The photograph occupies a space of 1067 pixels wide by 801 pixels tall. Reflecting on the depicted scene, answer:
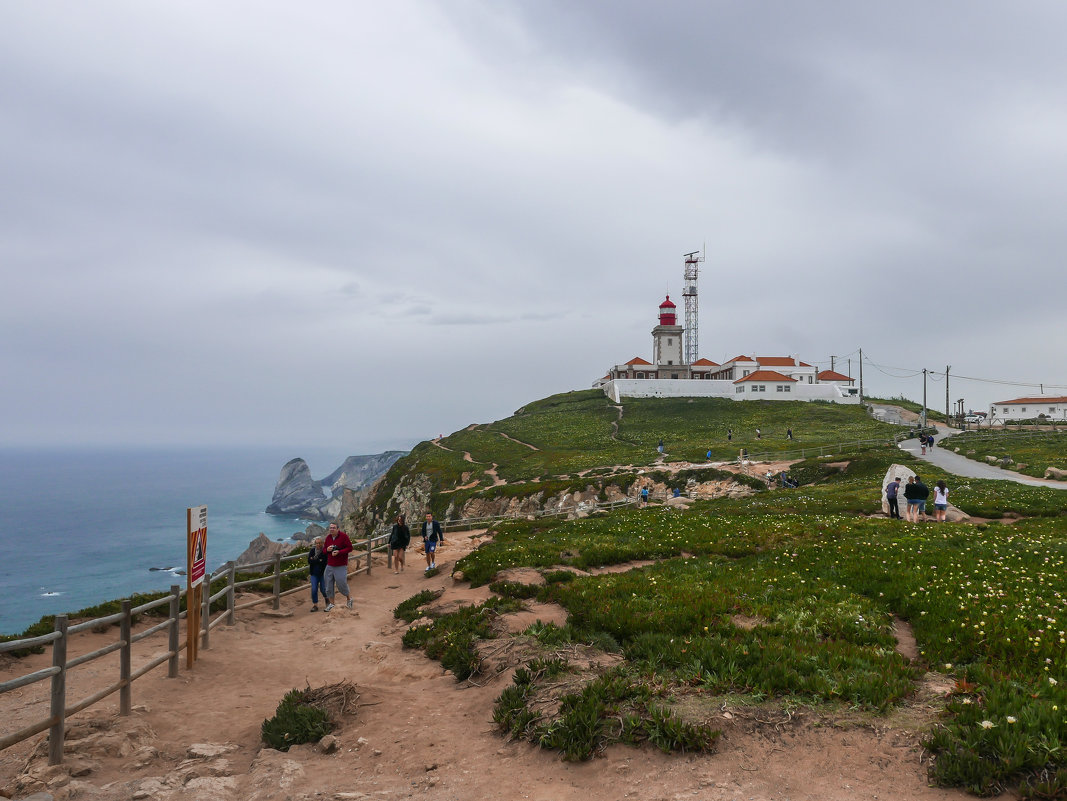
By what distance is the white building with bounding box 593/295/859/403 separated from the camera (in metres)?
113

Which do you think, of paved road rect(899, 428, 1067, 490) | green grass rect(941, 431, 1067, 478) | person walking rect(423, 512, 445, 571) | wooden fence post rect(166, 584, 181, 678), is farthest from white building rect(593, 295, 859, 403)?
wooden fence post rect(166, 584, 181, 678)

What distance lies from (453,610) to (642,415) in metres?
91.8

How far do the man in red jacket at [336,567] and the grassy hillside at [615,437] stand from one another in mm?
34938

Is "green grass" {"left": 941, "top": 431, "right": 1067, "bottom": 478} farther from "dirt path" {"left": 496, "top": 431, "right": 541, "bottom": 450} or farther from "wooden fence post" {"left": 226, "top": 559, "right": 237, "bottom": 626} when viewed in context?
"dirt path" {"left": 496, "top": 431, "right": 541, "bottom": 450}

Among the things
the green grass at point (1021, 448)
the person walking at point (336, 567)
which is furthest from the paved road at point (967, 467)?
the person walking at point (336, 567)

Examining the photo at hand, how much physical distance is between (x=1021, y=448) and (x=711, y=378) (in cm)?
8215

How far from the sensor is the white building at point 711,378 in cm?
11331

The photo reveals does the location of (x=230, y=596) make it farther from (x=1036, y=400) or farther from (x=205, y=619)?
(x=1036, y=400)

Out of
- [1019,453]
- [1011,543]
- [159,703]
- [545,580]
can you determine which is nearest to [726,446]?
[1019,453]

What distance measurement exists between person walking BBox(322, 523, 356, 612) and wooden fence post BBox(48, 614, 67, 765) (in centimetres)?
858

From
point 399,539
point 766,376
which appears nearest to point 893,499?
point 399,539

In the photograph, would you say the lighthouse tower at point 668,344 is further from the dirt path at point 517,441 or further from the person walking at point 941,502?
the person walking at point 941,502

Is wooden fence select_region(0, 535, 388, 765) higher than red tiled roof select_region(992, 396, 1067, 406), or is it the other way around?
red tiled roof select_region(992, 396, 1067, 406)

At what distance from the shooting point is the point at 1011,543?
53.0 feet
